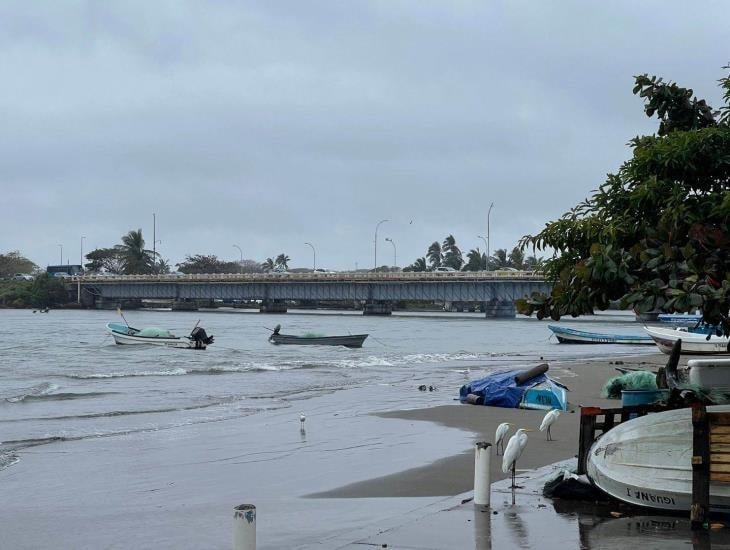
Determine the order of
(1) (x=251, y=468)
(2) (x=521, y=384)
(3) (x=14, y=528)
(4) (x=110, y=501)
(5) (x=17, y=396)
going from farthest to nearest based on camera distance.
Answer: (5) (x=17, y=396)
(2) (x=521, y=384)
(1) (x=251, y=468)
(4) (x=110, y=501)
(3) (x=14, y=528)

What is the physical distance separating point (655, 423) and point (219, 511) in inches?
223

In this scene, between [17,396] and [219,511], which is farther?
[17,396]

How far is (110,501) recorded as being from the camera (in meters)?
13.7

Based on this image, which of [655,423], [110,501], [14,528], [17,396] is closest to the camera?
[655,423]

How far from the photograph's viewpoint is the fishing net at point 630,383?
2286 centimetres

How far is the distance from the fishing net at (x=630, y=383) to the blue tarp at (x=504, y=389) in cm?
169

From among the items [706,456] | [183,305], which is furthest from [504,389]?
[183,305]

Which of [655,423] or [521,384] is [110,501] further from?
[521,384]

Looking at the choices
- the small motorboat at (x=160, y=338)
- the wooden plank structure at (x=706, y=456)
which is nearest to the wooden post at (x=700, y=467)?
the wooden plank structure at (x=706, y=456)

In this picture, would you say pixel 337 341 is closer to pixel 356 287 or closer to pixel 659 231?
pixel 659 231

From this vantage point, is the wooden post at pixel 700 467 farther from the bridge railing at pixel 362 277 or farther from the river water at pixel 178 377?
the bridge railing at pixel 362 277

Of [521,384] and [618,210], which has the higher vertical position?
[618,210]

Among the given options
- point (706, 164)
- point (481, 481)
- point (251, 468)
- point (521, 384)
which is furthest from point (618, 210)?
point (521, 384)

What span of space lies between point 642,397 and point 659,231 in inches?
156
